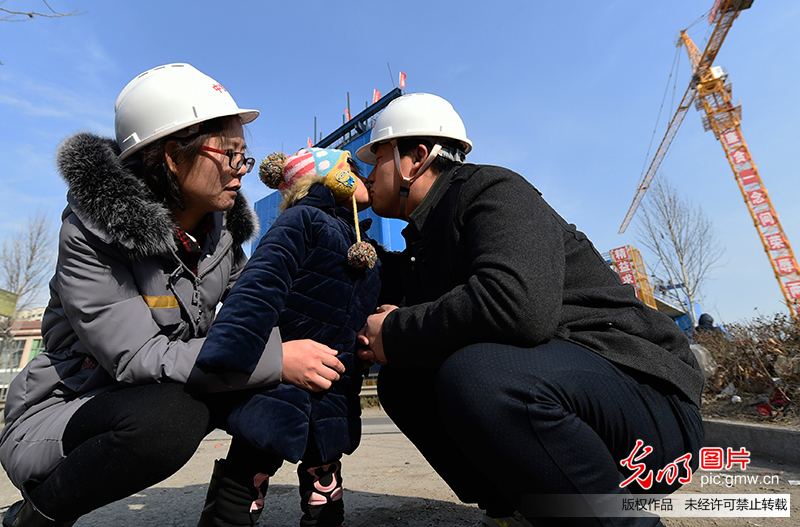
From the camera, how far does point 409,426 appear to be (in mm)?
1987

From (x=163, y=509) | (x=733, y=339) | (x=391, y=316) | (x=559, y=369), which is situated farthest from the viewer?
(x=733, y=339)

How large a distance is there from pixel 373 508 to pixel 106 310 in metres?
1.68

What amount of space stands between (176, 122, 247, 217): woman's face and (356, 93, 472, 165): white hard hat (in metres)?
0.68

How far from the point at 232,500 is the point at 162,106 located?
5.08 feet

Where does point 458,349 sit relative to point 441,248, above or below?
below

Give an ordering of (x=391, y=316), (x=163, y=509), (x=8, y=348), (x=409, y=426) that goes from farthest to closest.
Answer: (x=8, y=348)
(x=163, y=509)
(x=409, y=426)
(x=391, y=316)

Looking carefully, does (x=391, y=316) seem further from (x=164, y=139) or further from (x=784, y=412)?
(x=784, y=412)

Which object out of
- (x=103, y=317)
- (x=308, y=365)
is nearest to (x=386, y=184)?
(x=308, y=365)

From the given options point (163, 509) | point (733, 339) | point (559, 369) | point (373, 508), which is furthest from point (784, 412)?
point (163, 509)

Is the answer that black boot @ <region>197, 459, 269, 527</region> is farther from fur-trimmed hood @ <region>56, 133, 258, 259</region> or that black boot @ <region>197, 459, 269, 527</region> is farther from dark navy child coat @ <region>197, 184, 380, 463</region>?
fur-trimmed hood @ <region>56, 133, 258, 259</region>

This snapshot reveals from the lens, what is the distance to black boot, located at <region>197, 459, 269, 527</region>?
1.68 metres

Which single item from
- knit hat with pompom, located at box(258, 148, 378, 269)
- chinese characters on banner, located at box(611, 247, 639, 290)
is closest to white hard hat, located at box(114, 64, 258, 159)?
knit hat with pompom, located at box(258, 148, 378, 269)

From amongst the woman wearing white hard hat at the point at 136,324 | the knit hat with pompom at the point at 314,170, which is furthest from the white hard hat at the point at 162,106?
the knit hat with pompom at the point at 314,170

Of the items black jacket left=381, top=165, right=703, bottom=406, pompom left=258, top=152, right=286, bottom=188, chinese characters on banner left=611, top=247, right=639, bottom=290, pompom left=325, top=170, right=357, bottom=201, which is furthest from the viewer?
chinese characters on banner left=611, top=247, right=639, bottom=290
